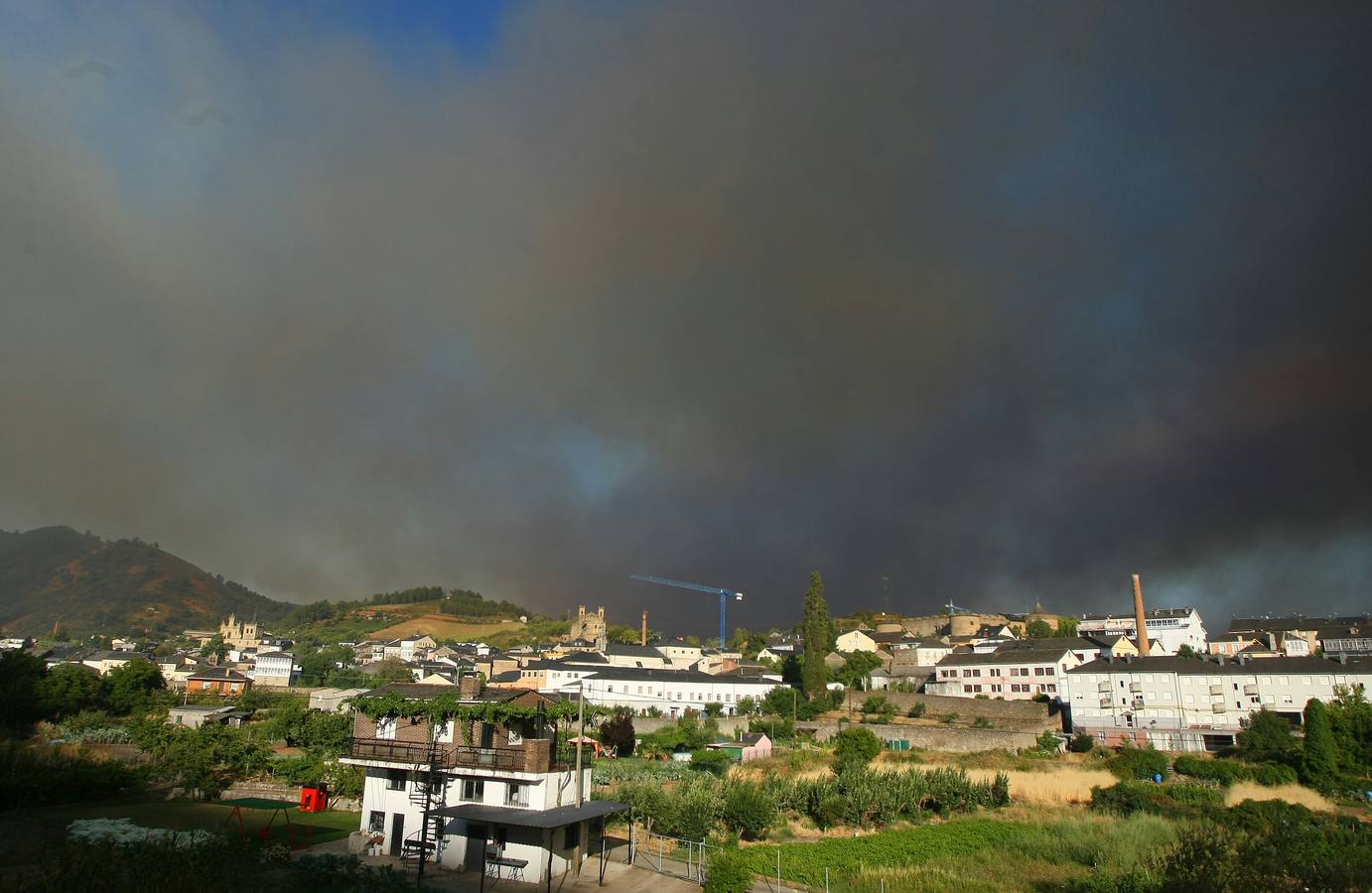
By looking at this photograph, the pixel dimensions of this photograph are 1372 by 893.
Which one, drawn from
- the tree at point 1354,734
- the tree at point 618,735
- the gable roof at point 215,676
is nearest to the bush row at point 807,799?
the tree at point 618,735

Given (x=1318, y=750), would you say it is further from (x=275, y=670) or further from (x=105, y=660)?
(x=105, y=660)

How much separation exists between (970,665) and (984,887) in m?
58.7

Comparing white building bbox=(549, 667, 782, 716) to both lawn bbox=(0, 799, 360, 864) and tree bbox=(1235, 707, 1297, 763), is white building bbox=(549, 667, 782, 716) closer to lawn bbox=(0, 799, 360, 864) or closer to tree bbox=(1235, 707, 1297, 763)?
tree bbox=(1235, 707, 1297, 763)

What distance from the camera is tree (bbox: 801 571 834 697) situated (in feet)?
277

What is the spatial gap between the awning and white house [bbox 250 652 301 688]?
111 meters

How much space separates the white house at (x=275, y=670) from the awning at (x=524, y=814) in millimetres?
110953

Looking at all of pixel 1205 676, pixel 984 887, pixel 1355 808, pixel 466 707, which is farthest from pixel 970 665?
pixel 466 707

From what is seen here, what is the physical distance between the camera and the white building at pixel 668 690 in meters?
88.6

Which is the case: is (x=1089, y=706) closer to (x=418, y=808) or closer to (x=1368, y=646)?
(x=1368, y=646)

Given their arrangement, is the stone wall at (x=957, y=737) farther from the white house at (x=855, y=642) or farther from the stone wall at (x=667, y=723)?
the white house at (x=855, y=642)

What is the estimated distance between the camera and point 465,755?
31125mm

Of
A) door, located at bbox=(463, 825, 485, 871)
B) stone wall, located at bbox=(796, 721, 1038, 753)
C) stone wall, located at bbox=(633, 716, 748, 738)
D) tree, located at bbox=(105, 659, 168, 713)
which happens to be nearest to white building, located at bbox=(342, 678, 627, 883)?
door, located at bbox=(463, 825, 485, 871)

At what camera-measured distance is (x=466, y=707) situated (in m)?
31.8

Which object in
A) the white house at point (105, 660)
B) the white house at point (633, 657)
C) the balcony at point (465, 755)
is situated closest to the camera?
the balcony at point (465, 755)
